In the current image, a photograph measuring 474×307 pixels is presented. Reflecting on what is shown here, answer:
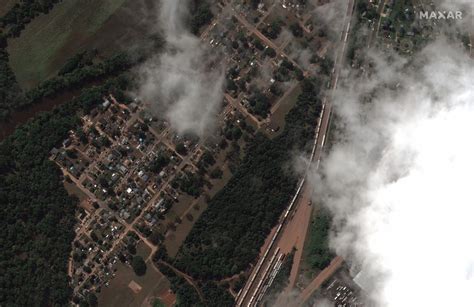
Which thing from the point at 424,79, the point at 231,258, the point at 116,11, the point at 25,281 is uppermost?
the point at 424,79

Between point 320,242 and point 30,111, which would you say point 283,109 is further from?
point 30,111

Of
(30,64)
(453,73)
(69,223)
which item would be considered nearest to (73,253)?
(69,223)

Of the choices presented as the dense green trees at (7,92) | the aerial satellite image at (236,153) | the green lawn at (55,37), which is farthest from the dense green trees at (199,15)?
the dense green trees at (7,92)

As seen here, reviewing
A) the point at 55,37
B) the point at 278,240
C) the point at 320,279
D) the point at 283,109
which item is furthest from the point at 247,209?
the point at 55,37

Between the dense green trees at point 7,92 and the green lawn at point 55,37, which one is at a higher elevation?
the green lawn at point 55,37

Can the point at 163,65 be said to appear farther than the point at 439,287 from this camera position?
Yes

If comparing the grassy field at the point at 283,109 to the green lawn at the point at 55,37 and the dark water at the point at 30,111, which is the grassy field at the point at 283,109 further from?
the dark water at the point at 30,111

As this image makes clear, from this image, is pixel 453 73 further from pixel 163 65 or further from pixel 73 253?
pixel 73 253
